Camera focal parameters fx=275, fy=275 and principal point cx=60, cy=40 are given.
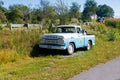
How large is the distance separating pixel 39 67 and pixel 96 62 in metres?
2.78

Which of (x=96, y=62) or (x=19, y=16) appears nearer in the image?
(x=96, y=62)

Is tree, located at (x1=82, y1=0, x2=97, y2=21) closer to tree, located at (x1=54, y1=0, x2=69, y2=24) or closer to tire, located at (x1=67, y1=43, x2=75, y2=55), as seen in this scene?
tree, located at (x1=54, y1=0, x2=69, y2=24)

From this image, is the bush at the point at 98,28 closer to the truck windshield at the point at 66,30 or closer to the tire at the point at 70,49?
the truck windshield at the point at 66,30

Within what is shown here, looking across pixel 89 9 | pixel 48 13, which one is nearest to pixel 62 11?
pixel 48 13

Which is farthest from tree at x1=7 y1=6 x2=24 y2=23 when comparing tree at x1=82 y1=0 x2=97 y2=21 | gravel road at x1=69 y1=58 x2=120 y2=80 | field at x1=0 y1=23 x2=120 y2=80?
gravel road at x1=69 y1=58 x2=120 y2=80

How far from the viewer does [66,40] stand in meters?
14.7

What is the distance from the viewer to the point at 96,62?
12203mm

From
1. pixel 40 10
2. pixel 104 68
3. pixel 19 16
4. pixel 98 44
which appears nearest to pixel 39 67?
pixel 104 68

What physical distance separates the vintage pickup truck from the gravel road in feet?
11.2

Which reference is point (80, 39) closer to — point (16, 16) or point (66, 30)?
point (66, 30)

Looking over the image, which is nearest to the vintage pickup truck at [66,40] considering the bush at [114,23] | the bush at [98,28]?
the bush at [98,28]

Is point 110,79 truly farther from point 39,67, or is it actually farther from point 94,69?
point 39,67

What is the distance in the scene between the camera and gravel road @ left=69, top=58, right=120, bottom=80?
361 inches

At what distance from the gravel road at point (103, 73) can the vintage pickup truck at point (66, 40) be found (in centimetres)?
341
